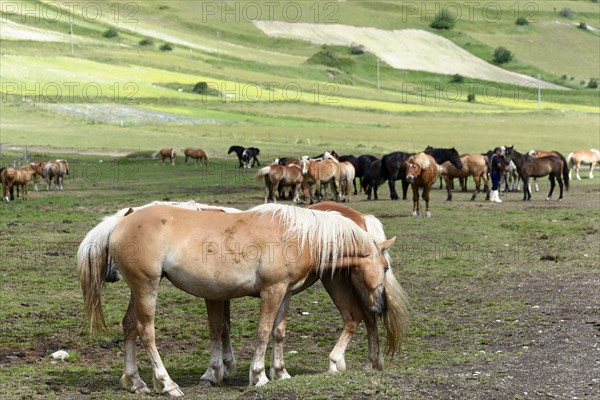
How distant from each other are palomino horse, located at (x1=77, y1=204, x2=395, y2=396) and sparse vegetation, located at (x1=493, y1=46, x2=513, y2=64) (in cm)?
12827

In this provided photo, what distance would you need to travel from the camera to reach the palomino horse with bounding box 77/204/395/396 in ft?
31.2

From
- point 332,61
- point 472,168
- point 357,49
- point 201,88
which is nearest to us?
point 472,168

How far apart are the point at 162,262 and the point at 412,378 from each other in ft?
8.67

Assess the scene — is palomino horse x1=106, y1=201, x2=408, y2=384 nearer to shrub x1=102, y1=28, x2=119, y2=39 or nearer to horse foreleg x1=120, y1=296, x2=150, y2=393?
horse foreleg x1=120, y1=296, x2=150, y2=393

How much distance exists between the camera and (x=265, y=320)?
9.55 m

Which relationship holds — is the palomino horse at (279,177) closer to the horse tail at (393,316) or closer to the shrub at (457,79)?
the horse tail at (393,316)

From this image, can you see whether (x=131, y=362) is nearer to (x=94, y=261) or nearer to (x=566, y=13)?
(x=94, y=261)

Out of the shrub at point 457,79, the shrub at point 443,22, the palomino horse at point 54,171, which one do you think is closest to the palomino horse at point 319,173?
the palomino horse at point 54,171

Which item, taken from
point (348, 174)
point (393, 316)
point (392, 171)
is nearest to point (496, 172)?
point (392, 171)

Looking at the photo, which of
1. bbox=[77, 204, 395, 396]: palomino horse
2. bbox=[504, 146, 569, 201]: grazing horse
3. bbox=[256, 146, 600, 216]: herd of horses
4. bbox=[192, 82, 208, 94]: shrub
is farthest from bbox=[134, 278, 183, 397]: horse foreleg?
bbox=[192, 82, 208, 94]: shrub

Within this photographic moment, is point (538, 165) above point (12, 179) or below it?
above

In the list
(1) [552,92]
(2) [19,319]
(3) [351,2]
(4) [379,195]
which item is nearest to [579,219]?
(4) [379,195]

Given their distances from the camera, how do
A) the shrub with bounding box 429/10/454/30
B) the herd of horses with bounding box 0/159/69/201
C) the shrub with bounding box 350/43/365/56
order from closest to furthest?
1. the herd of horses with bounding box 0/159/69/201
2. the shrub with bounding box 350/43/365/56
3. the shrub with bounding box 429/10/454/30

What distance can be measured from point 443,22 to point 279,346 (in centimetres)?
14389
